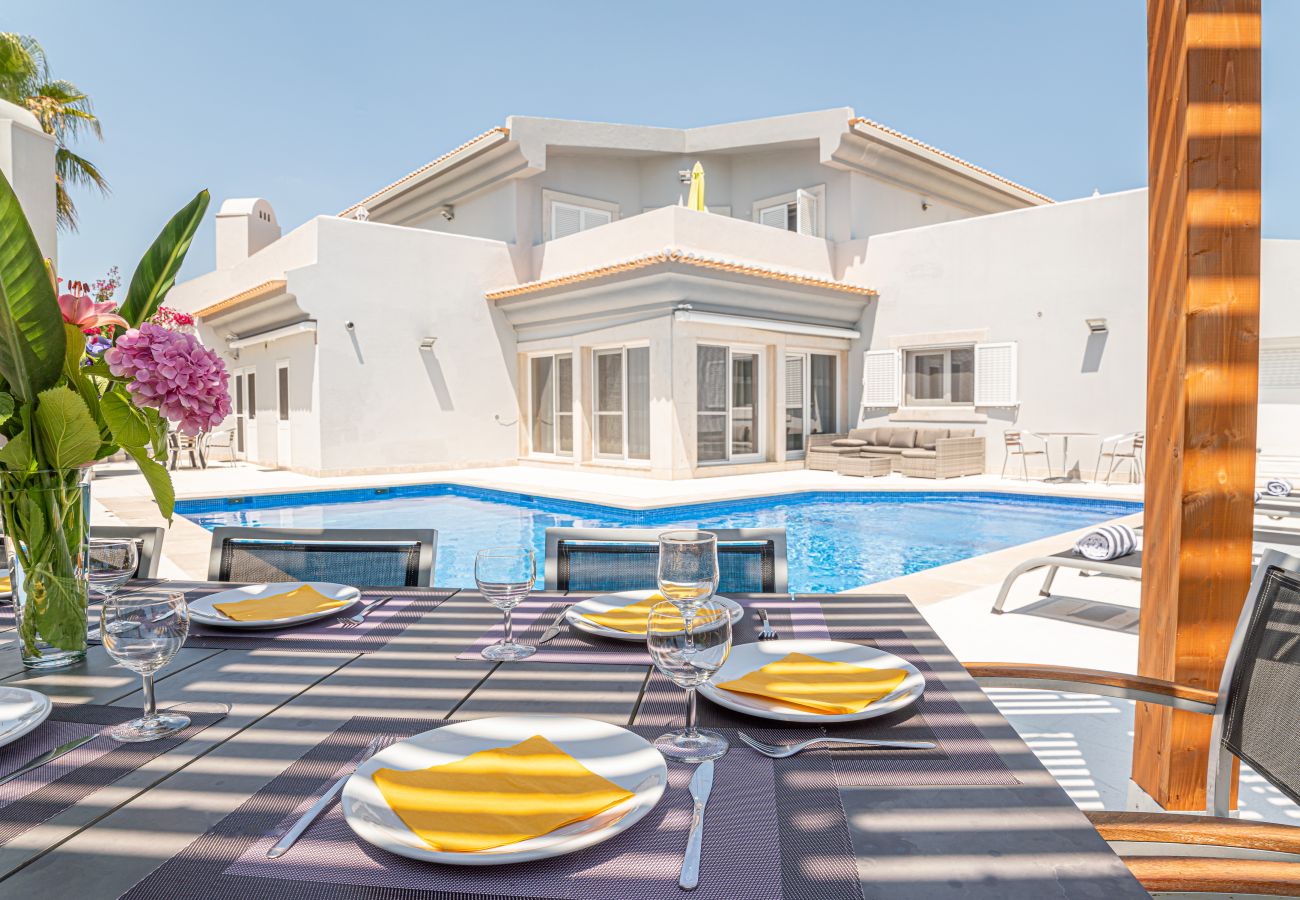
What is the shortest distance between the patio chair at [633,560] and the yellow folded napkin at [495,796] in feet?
3.85

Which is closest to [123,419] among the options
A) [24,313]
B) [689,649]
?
[24,313]

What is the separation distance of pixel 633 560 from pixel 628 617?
0.58 meters

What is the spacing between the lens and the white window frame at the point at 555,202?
44.0 feet

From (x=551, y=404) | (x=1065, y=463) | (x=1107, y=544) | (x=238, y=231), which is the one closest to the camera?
(x=1107, y=544)

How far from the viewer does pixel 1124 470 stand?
34.4 feet

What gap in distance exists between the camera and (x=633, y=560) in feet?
7.19

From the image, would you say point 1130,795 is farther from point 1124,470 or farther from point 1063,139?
point 1063,139

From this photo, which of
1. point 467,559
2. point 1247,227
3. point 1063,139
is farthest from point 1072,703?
point 1063,139

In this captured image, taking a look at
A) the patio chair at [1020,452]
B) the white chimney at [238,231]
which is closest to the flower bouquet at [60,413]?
the patio chair at [1020,452]

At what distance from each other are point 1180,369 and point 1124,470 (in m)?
9.93

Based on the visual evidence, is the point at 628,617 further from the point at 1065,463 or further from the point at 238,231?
the point at 238,231

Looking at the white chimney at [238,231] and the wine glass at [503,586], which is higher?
the white chimney at [238,231]

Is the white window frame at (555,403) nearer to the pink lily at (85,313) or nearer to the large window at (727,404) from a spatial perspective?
the large window at (727,404)

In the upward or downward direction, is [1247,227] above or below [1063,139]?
below
